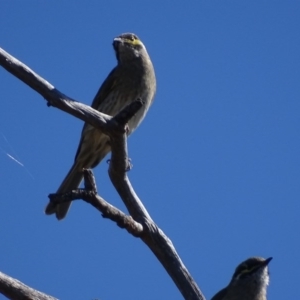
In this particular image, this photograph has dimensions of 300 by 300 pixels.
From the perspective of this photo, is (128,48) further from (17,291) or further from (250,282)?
(17,291)

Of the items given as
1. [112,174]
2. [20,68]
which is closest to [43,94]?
[20,68]

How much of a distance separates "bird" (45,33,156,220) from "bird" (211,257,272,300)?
2.74m

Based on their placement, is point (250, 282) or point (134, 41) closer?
point (250, 282)

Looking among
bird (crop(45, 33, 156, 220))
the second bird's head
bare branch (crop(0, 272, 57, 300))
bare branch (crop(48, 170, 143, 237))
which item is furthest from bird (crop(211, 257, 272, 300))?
the second bird's head

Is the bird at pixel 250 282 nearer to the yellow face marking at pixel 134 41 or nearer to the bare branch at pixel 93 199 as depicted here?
the bare branch at pixel 93 199

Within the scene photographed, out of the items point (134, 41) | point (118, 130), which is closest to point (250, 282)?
point (118, 130)

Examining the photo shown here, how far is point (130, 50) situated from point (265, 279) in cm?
452

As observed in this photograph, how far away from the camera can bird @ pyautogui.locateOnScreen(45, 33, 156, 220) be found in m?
9.23

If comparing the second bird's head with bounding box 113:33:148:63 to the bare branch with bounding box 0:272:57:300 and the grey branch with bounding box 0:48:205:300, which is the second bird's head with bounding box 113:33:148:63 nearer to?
the grey branch with bounding box 0:48:205:300

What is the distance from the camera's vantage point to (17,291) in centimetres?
516

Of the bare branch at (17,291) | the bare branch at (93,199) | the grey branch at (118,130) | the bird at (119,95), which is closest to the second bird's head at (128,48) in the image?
the bird at (119,95)

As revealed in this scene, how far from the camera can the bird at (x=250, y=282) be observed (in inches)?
255

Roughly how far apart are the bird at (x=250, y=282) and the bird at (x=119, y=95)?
108 inches

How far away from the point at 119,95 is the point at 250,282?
147 inches
